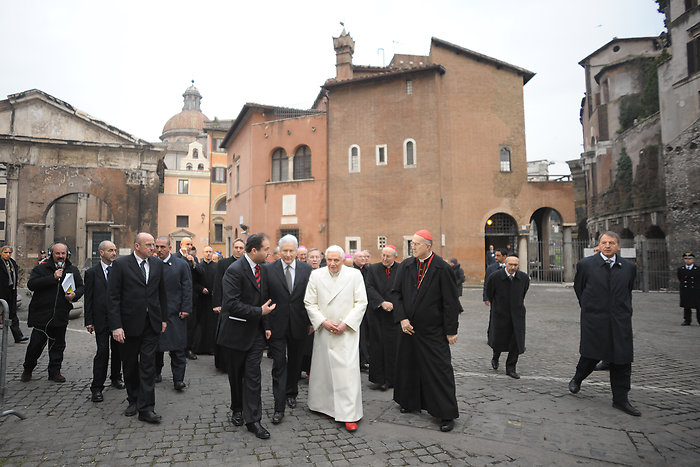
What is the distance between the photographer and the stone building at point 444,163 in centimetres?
2289

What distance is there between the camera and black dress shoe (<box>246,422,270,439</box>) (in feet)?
13.7

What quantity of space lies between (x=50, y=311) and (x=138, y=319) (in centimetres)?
239

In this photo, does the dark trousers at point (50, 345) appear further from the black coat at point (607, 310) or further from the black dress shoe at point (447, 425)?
the black coat at point (607, 310)

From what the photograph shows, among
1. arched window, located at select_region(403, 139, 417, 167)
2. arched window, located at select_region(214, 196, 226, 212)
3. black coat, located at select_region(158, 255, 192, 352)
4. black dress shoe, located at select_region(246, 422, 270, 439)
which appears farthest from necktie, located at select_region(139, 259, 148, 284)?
arched window, located at select_region(214, 196, 226, 212)

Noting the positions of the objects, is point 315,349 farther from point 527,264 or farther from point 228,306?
point 527,264

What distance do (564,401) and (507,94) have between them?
21.8 m

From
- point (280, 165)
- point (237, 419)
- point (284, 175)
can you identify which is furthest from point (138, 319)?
point (280, 165)

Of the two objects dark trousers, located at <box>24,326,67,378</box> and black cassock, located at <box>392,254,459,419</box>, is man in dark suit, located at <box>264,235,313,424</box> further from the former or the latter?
dark trousers, located at <box>24,326,67,378</box>

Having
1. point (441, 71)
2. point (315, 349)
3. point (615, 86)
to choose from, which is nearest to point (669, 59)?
point (441, 71)

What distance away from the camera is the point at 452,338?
4.74m

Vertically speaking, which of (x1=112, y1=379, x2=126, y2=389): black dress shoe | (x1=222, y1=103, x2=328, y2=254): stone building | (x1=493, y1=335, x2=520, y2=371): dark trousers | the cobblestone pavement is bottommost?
the cobblestone pavement

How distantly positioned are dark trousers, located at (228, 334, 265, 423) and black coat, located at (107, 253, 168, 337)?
1030 mm

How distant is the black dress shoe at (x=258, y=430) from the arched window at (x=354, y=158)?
68.6 feet

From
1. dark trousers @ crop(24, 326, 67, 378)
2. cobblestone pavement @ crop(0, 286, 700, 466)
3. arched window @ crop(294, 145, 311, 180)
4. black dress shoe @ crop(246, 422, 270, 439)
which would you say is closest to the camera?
cobblestone pavement @ crop(0, 286, 700, 466)
